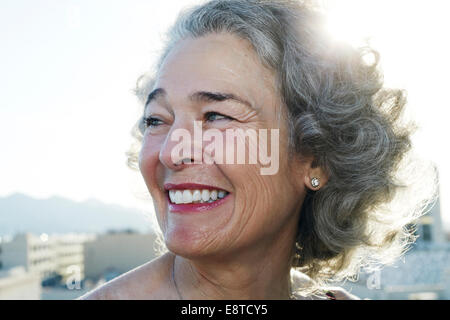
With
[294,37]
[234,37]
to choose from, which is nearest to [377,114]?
[294,37]

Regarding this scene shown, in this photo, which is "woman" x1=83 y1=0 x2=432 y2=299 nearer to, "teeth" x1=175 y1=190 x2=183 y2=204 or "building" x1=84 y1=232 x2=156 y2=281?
"teeth" x1=175 y1=190 x2=183 y2=204

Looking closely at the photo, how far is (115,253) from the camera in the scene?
178 ft

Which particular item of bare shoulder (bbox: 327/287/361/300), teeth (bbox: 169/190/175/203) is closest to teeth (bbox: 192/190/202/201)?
teeth (bbox: 169/190/175/203)

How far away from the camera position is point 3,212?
177 meters

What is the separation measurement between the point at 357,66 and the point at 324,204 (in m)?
0.79

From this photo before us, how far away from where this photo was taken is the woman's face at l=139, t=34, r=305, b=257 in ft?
6.06

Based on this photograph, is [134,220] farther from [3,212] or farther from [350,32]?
[350,32]

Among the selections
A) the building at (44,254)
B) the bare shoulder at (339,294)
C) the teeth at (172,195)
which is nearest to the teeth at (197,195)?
the teeth at (172,195)

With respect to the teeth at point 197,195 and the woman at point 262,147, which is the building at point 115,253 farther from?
the teeth at point 197,195

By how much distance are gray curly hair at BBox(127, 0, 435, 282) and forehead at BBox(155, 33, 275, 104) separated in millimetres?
56

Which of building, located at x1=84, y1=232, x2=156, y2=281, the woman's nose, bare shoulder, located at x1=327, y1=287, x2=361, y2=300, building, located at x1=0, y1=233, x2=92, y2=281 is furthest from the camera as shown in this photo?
building, located at x1=0, y1=233, x2=92, y2=281

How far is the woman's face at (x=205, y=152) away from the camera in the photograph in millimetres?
1846

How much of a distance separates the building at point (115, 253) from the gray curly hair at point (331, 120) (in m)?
A: 47.1
